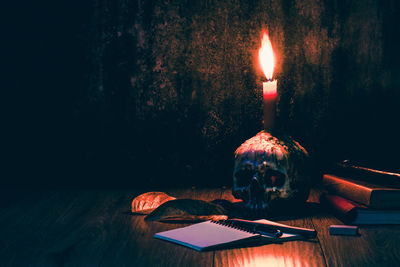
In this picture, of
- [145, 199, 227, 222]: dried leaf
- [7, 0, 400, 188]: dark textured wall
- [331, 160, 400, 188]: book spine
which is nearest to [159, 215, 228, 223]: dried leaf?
[145, 199, 227, 222]: dried leaf

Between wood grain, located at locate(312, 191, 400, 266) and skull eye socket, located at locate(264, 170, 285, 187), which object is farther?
skull eye socket, located at locate(264, 170, 285, 187)

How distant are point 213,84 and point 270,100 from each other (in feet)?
1.65

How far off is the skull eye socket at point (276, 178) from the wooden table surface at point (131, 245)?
0.13 metres

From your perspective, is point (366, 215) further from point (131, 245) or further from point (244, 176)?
point (131, 245)

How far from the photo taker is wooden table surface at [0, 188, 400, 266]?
3.31 feet

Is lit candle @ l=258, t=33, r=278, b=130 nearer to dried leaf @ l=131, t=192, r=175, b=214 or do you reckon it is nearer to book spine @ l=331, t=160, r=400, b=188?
book spine @ l=331, t=160, r=400, b=188

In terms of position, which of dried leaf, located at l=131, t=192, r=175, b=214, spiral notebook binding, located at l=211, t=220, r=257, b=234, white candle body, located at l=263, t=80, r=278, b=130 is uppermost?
white candle body, located at l=263, t=80, r=278, b=130

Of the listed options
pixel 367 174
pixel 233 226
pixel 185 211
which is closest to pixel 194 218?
pixel 185 211

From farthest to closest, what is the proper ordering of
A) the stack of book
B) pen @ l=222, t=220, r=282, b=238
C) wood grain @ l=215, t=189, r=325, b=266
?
the stack of book
pen @ l=222, t=220, r=282, b=238
wood grain @ l=215, t=189, r=325, b=266

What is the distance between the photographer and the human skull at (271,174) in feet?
4.56

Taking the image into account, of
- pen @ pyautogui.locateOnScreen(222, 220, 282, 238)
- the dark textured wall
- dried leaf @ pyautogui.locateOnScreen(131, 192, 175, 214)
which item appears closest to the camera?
pen @ pyautogui.locateOnScreen(222, 220, 282, 238)

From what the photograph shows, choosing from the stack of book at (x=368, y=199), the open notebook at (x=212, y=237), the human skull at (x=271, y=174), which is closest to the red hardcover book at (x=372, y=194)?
the stack of book at (x=368, y=199)

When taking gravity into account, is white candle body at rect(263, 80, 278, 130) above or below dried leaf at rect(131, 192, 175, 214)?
above

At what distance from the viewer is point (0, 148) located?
6.61ft
